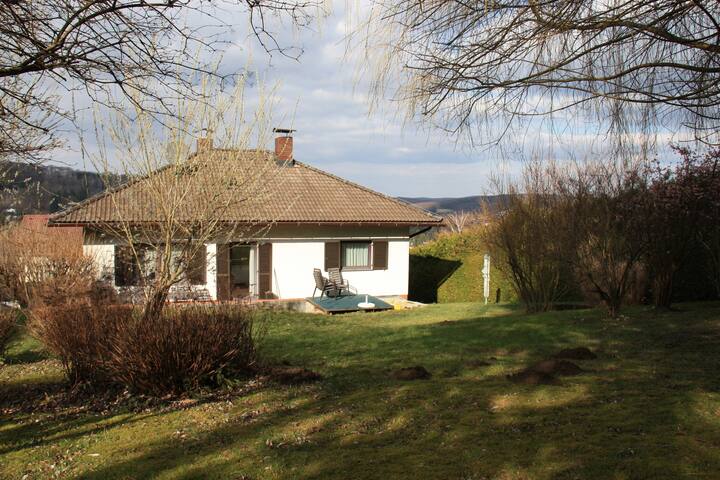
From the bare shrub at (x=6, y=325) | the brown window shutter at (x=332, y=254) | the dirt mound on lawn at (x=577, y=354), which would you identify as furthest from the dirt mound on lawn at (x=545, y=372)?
the brown window shutter at (x=332, y=254)

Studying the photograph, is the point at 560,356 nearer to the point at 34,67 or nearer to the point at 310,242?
the point at 34,67

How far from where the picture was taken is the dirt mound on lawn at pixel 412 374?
22.4ft

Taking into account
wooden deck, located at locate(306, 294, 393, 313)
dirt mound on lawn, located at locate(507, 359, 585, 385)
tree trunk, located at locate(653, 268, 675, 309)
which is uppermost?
tree trunk, located at locate(653, 268, 675, 309)

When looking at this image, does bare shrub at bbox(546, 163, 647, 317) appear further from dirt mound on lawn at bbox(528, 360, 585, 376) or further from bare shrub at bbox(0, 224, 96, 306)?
bare shrub at bbox(0, 224, 96, 306)

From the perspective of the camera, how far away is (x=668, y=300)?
12062 millimetres

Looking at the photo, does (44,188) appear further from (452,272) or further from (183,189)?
(452,272)

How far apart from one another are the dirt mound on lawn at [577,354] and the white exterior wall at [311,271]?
13.6 m

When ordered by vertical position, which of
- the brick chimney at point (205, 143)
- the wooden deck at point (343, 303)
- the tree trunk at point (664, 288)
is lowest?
the wooden deck at point (343, 303)

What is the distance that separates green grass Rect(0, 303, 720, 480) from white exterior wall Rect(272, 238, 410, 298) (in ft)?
39.6

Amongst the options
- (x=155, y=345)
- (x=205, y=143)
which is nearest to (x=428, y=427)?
(x=155, y=345)

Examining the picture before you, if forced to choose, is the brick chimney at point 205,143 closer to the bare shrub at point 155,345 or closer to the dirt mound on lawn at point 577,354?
the bare shrub at point 155,345

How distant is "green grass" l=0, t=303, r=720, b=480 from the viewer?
3.90m

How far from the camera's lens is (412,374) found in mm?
6863

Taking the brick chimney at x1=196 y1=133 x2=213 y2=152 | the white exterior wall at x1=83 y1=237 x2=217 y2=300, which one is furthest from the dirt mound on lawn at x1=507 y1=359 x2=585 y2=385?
the white exterior wall at x1=83 y1=237 x2=217 y2=300
